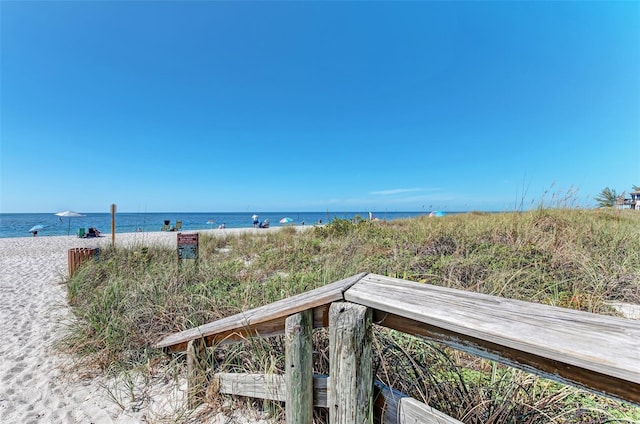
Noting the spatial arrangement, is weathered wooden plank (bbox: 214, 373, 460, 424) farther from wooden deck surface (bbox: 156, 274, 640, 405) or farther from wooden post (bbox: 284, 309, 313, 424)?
wooden deck surface (bbox: 156, 274, 640, 405)

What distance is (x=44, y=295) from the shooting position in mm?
5484

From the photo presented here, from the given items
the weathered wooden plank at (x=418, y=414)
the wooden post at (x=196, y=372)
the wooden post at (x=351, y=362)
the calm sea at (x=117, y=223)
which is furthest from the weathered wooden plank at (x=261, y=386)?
the calm sea at (x=117, y=223)

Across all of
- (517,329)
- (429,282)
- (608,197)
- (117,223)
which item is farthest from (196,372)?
(117,223)

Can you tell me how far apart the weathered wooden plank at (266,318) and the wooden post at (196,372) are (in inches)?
2.7

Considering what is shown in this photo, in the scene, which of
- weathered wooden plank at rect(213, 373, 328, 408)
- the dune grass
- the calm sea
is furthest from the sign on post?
weathered wooden plank at rect(213, 373, 328, 408)

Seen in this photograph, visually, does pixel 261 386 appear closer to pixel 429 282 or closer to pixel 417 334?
pixel 417 334

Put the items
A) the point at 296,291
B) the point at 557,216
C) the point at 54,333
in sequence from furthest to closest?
1. the point at 557,216
2. the point at 54,333
3. the point at 296,291

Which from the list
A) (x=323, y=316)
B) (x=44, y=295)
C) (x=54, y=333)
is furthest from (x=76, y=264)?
(x=323, y=316)

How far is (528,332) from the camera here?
85 cm

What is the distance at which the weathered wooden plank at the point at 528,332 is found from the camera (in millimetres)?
719

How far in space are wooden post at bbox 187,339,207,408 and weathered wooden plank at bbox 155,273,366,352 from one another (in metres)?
0.07

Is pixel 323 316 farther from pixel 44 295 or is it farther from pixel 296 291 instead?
pixel 44 295

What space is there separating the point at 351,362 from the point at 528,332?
739 mm

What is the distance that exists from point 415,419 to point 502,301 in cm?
68
